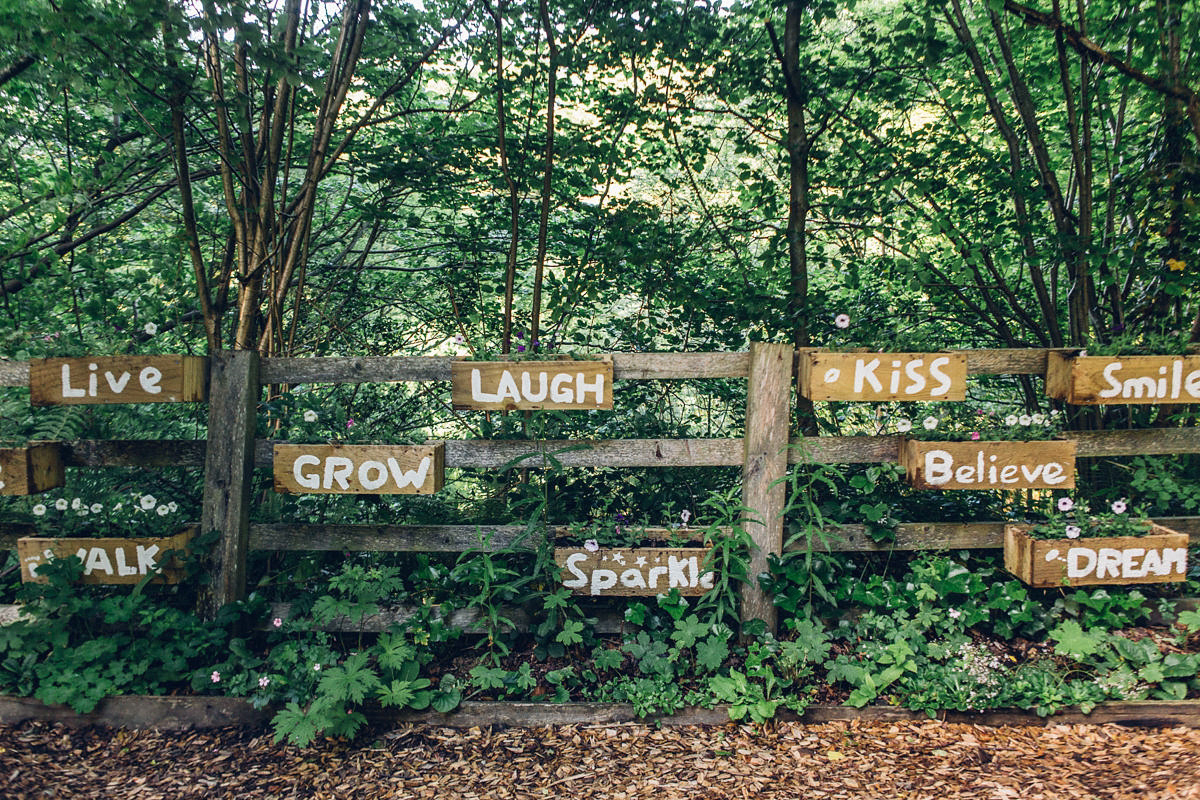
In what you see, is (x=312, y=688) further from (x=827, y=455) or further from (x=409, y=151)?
(x=409, y=151)

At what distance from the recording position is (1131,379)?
308 cm

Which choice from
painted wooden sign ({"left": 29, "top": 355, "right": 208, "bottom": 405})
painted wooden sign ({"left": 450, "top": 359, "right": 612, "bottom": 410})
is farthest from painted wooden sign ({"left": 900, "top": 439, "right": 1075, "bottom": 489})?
painted wooden sign ({"left": 29, "top": 355, "right": 208, "bottom": 405})

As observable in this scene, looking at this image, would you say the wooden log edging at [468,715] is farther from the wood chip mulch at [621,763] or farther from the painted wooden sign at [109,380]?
the painted wooden sign at [109,380]

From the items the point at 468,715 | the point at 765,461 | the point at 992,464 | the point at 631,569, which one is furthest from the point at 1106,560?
the point at 468,715

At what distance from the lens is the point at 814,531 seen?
127 inches

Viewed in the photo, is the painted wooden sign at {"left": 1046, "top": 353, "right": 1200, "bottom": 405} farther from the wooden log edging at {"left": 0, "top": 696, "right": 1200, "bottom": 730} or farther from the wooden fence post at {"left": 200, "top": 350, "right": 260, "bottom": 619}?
the wooden fence post at {"left": 200, "top": 350, "right": 260, "bottom": 619}

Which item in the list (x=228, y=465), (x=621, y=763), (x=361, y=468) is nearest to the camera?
(x=621, y=763)

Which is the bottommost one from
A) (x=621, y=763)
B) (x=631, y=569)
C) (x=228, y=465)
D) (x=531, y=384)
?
(x=621, y=763)

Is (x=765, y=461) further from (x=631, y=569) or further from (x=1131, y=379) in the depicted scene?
(x=1131, y=379)

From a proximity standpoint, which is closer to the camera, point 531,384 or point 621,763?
point 621,763

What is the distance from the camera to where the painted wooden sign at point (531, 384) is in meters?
3.09

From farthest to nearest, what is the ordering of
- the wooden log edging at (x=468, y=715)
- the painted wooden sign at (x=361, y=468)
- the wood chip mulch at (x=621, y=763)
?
the painted wooden sign at (x=361, y=468), the wooden log edging at (x=468, y=715), the wood chip mulch at (x=621, y=763)

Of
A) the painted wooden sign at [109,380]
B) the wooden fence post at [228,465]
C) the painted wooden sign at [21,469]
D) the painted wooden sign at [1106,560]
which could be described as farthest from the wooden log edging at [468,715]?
the painted wooden sign at [109,380]

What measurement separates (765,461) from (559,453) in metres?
0.97
